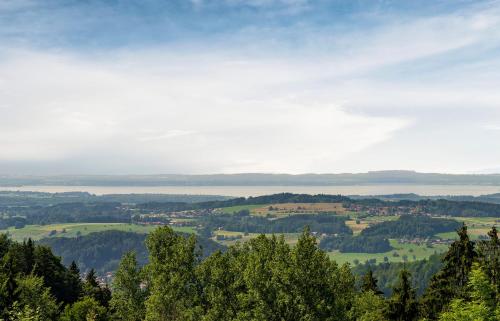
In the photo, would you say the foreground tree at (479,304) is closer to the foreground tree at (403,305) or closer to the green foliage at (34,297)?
the foreground tree at (403,305)

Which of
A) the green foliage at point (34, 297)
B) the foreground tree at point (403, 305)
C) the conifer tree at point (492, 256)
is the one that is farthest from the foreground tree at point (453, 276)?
the green foliage at point (34, 297)

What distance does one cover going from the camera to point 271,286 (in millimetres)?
45594

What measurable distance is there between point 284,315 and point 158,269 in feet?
47.6

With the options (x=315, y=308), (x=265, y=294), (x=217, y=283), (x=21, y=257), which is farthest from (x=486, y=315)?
(x=21, y=257)

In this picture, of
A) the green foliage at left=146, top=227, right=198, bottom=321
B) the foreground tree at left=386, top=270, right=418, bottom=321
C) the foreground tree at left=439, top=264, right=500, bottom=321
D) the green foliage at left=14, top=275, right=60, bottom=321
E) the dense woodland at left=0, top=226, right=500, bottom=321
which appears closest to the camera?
the foreground tree at left=439, top=264, right=500, bottom=321

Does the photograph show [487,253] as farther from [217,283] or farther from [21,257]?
[21,257]

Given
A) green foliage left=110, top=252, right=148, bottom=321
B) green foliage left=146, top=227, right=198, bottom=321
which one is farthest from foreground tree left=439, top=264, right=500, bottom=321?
green foliage left=110, top=252, right=148, bottom=321

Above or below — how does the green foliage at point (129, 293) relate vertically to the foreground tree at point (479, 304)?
below

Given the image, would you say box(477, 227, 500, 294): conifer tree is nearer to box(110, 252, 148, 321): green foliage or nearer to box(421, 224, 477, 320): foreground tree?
box(421, 224, 477, 320): foreground tree

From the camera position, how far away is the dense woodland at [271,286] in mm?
44906

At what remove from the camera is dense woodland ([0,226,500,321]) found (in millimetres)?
44906

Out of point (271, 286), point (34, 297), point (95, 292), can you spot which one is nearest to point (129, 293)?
point (34, 297)

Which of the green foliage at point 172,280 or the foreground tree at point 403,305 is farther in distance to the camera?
the foreground tree at point 403,305

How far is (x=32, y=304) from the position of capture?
202 feet
